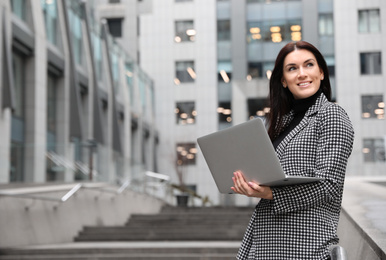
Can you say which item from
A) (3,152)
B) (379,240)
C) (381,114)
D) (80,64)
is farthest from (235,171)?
(381,114)

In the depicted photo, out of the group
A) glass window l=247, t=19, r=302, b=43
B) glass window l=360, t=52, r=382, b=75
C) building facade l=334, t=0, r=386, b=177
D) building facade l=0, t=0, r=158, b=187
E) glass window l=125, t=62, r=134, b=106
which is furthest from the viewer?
glass window l=247, t=19, r=302, b=43

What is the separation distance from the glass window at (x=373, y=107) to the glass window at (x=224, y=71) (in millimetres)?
9163

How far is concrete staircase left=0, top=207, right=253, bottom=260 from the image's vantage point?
11.8 meters

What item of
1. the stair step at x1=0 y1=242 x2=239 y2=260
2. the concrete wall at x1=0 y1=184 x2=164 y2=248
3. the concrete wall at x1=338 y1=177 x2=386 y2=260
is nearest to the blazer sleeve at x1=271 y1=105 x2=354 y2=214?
the concrete wall at x1=338 y1=177 x2=386 y2=260

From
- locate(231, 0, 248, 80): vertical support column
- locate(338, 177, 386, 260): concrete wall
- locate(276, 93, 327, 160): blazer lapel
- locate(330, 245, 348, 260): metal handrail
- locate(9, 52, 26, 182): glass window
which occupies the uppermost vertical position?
locate(231, 0, 248, 80): vertical support column

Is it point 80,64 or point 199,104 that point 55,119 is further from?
point 199,104

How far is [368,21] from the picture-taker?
4328cm

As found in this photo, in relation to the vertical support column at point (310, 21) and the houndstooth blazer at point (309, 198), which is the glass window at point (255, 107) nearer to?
the vertical support column at point (310, 21)

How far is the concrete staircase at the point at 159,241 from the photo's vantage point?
464 inches

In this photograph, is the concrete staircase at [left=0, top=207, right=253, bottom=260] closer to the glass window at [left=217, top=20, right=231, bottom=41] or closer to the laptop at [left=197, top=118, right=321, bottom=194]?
the laptop at [left=197, top=118, right=321, bottom=194]

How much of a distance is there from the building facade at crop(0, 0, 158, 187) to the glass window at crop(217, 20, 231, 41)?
856cm

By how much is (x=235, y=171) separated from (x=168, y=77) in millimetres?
43219

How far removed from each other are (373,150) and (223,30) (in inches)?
527

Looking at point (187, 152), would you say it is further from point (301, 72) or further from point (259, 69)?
A: point (301, 72)
